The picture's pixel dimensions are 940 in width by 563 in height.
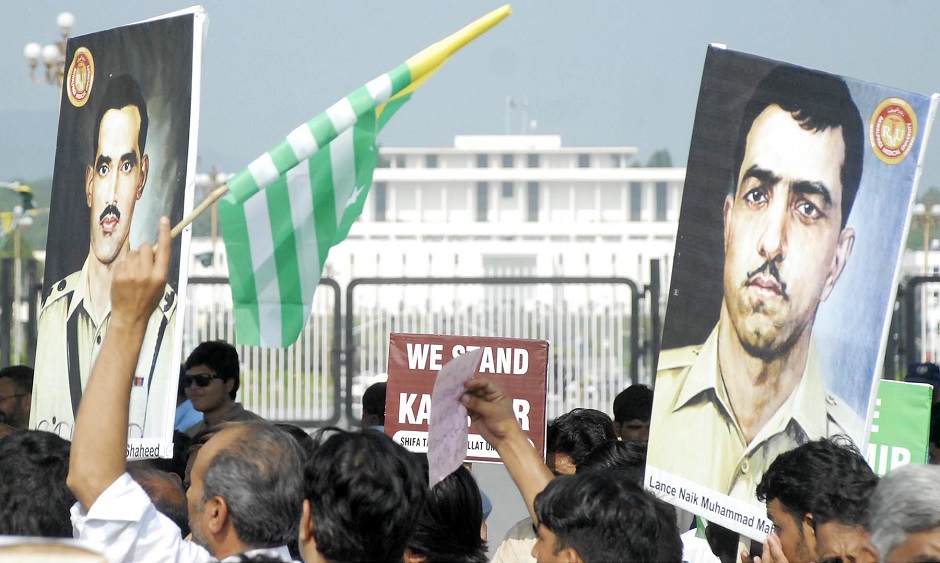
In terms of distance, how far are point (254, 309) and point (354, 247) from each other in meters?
51.4

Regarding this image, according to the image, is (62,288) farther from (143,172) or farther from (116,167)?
(143,172)

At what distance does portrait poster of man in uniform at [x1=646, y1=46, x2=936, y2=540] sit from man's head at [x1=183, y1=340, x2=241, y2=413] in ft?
10.1

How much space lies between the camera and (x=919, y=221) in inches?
1405

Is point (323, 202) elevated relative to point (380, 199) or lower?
lower

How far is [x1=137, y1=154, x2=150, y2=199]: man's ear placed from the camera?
5023mm

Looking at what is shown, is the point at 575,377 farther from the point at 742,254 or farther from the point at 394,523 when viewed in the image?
the point at 394,523

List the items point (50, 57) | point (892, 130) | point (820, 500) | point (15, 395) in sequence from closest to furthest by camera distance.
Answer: point (820, 500), point (892, 130), point (15, 395), point (50, 57)

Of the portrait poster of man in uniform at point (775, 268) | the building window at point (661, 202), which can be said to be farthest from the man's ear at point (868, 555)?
the building window at point (661, 202)

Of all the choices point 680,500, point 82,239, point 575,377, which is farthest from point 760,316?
point 575,377

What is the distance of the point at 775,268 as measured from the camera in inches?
170

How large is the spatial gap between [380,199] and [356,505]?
109918mm

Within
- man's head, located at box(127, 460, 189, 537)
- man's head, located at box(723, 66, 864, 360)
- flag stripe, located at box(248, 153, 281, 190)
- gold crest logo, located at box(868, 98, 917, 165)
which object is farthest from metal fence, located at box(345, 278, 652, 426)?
man's head, located at box(127, 460, 189, 537)

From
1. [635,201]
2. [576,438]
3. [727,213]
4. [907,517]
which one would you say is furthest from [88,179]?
[635,201]

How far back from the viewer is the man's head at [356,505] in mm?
2598
